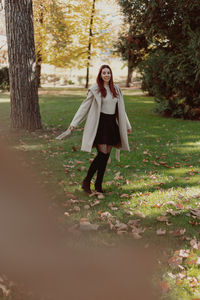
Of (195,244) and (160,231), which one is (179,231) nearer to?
(160,231)

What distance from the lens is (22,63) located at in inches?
360

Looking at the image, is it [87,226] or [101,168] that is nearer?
[87,226]

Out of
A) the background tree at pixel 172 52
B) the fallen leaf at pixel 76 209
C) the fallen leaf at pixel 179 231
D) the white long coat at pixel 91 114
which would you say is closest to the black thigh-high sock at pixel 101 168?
the white long coat at pixel 91 114

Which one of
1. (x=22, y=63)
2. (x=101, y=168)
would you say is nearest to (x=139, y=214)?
(x=101, y=168)

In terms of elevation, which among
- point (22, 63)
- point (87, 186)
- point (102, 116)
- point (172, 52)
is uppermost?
point (172, 52)

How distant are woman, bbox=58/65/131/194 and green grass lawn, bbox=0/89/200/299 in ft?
3.01

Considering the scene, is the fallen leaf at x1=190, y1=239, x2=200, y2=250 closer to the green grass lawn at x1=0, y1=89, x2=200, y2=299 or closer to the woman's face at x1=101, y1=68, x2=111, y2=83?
the green grass lawn at x1=0, y1=89, x2=200, y2=299

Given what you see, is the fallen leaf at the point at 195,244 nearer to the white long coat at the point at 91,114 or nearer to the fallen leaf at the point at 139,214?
the fallen leaf at the point at 139,214

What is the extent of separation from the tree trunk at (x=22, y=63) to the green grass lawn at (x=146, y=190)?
57 cm

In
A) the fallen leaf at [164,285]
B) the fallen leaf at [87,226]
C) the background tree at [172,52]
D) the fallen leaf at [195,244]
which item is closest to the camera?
the fallen leaf at [164,285]

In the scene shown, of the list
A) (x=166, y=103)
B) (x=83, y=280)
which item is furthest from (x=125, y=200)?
(x=166, y=103)

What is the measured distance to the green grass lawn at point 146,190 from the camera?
3.46 m

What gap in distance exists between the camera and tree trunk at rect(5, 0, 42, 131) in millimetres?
8914

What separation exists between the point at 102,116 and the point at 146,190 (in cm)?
160
